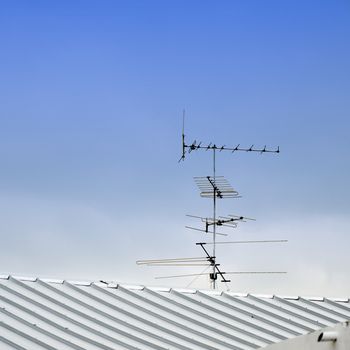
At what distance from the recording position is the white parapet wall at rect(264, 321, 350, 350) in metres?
12.0

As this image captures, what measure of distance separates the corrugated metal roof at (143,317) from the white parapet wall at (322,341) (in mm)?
993

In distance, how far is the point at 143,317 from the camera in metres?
13.3

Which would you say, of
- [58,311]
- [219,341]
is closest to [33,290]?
[58,311]

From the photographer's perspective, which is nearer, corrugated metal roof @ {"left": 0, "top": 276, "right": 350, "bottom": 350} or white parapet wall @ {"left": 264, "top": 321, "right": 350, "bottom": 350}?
white parapet wall @ {"left": 264, "top": 321, "right": 350, "bottom": 350}

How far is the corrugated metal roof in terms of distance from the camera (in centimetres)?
1212

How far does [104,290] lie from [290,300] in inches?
144

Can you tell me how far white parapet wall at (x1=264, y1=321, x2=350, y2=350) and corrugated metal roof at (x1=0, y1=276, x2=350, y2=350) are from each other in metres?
0.99

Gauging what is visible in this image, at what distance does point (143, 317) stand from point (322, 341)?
9.64 ft

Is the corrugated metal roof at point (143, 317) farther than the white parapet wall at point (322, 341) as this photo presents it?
Yes

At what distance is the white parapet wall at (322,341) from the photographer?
1198cm

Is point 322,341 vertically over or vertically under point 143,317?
under

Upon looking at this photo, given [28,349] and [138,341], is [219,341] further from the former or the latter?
[28,349]

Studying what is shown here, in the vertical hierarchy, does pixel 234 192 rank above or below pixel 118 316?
above

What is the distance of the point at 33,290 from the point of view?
13430 millimetres
